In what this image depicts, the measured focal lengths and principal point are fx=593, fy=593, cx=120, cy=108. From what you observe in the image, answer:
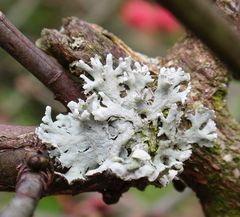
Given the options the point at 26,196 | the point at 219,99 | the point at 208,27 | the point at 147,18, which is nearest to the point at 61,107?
the point at 147,18

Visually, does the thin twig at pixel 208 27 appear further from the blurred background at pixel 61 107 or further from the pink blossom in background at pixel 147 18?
the pink blossom in background at pixel 147 18

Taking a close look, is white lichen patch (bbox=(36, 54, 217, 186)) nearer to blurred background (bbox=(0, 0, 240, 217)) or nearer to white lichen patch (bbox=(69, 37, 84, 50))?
white lichen patch (bbox=(69, 37, 84, 50))

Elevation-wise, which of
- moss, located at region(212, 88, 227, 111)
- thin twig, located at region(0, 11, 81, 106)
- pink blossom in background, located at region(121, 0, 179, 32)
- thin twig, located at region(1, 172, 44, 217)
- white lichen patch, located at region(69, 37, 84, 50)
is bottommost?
thin twig, located at region(1, 172, 44, 217)

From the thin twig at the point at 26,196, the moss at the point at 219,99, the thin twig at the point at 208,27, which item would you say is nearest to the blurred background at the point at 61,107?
the moss at the point at 219,99

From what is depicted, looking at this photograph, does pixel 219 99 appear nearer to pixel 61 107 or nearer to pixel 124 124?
pixel 124 124

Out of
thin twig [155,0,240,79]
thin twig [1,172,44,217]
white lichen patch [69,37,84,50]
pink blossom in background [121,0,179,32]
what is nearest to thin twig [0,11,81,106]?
white lichen patch [69,37,84,50]

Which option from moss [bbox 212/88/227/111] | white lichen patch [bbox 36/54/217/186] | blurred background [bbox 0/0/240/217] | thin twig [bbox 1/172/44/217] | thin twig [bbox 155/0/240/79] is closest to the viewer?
thin twig [bbox 155/0/240/79]

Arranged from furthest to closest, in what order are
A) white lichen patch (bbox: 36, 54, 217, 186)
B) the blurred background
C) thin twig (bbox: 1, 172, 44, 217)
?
1. the blurred background
2. white lichen patch (bbox: 36, 54, 217, 186)
3. thin twig (bbox: 1, 172, 44, 217)
